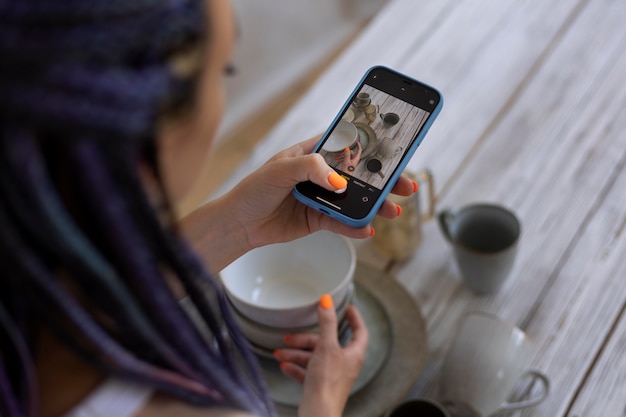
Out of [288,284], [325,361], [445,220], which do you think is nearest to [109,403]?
[325,361]

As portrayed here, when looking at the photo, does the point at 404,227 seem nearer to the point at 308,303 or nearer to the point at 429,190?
the point at 429,190

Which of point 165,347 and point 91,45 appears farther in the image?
point 165,347

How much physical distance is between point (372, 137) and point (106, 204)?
15.8 inches

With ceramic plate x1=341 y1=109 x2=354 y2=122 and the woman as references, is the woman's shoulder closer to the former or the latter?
the woman

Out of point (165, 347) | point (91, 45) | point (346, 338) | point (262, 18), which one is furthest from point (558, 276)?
point (262, 18)

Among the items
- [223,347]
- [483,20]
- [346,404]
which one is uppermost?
[483,20]

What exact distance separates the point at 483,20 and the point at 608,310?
56 cm

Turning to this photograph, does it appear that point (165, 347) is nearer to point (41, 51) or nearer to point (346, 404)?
point (41, 51)

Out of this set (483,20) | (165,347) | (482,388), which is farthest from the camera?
(483,20)

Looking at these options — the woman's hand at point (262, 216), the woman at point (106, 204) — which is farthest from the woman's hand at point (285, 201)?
the woman at point (106, 204)

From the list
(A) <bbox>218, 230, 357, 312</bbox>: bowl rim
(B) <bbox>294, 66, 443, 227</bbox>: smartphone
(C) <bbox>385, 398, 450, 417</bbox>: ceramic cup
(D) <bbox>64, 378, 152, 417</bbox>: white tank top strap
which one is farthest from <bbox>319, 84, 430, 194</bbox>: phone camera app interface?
(D) <bbox>64, 378, 152, 417</bbox>: white tank top strap

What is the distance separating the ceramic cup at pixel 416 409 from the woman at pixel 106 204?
0.20 m

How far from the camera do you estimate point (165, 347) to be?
471 millimetres

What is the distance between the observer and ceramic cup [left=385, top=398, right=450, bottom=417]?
703mm
